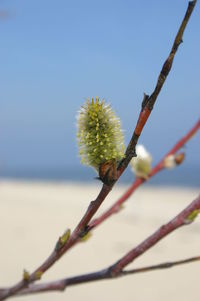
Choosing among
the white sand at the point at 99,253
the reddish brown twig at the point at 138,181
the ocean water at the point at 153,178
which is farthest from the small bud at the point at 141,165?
the ocean water at the point at 153,178

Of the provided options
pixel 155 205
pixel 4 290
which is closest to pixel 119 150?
pixel 4 290

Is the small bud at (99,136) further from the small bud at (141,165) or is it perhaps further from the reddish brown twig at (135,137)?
the small bud at (141,165)

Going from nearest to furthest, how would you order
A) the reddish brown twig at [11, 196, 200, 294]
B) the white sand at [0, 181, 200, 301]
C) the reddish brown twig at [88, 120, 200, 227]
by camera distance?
the reddish brown twig at [11, 196, 200, 294] → the reddish brown twig at [88, 120, 200, 227] → the white sand at [0, 181, 200, 301]

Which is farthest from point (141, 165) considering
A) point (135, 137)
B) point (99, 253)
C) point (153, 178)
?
point (153, 178)

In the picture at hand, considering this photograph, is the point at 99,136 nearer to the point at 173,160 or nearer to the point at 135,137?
the point at 135,137

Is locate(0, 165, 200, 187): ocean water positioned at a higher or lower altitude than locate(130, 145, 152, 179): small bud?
higher

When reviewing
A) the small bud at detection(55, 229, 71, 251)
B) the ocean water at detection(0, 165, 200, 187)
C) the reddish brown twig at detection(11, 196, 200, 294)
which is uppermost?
the ocean water at detection(0, 165, 200, 187)

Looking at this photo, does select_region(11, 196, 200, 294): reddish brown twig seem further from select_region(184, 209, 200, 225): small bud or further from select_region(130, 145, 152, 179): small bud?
select_region(130, 145, 152, 179): small bud

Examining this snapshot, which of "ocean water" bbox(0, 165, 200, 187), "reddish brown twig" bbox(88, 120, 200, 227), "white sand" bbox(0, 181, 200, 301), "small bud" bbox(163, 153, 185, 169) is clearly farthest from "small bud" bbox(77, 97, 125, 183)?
"ocean water" bbox(0, 165, 200, 187)
